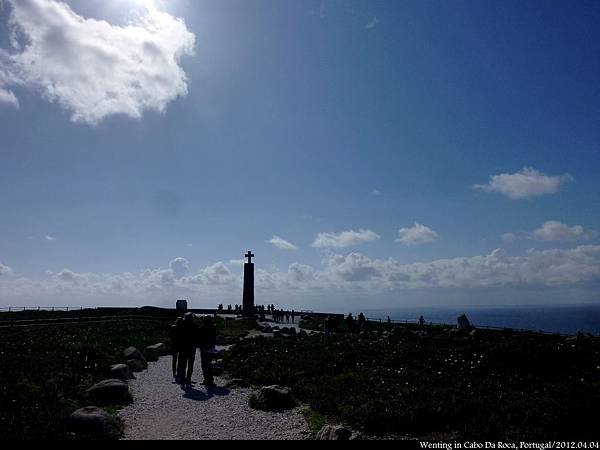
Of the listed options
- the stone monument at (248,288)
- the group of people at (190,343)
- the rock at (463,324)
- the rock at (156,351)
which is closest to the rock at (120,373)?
the group of people at (190,343)

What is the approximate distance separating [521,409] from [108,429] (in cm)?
981

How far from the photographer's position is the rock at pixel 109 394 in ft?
42.5

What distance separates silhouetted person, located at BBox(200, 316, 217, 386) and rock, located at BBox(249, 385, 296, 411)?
404 centimetres

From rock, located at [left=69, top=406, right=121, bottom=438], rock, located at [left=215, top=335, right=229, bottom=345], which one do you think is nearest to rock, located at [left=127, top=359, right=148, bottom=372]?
rock, located at [left=69, top=406, right=121, bottom=438]

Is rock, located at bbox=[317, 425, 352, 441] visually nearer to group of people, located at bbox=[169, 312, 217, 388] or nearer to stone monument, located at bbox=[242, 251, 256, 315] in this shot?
A: group of people, located at bbox=[169, 312, 217, 388]

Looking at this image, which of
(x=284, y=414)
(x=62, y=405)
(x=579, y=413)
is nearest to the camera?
(x=579, y=413)

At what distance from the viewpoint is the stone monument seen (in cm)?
5472

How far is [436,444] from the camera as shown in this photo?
805 centimetres

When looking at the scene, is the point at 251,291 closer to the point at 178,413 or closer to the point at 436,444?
the point at 178,413

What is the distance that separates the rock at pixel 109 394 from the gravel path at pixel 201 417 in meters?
0.42

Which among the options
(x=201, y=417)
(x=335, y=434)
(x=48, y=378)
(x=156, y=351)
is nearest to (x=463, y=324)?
(x=156, y=351)

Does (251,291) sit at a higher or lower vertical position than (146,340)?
higher

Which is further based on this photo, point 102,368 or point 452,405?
point 102,368

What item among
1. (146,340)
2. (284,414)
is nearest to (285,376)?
(284,414)
